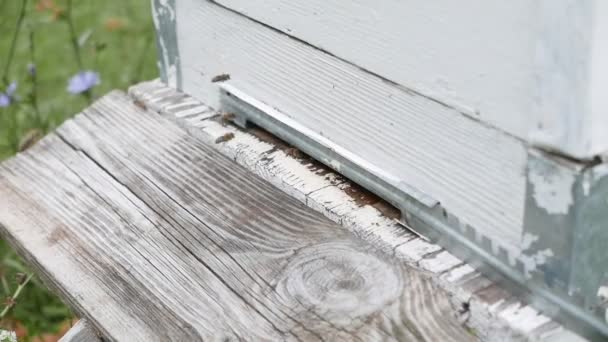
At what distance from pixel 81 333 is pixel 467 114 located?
0.82 metres

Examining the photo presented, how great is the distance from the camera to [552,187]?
1.22 meters

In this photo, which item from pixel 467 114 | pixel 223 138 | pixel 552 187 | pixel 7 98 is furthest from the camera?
pixel 7 98

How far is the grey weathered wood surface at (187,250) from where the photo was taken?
141 centimetres

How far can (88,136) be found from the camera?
2.10 m

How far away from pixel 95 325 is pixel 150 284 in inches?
4.7

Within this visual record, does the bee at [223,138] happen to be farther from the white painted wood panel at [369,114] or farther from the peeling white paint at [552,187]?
the peeling white paint at [552,187]

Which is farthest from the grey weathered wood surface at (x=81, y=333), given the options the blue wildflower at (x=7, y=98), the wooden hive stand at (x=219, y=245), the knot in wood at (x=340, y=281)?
the blue wildflower at (x=7, y=98)

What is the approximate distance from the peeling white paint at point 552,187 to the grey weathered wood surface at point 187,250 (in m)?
0.24

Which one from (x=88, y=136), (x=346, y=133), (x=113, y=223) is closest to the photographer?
(x=346, y=133)

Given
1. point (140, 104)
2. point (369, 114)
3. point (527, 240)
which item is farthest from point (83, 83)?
point (527, 240)

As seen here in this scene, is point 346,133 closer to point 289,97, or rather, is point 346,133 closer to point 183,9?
point 289,97

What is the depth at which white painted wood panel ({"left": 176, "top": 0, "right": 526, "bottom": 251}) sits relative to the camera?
1.34m

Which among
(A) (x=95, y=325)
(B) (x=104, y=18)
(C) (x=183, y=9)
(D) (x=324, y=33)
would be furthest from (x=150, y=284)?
(B) (x=104, y=18)

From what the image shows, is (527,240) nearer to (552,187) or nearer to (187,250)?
(552,187)
